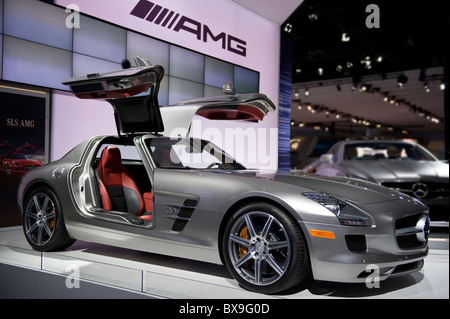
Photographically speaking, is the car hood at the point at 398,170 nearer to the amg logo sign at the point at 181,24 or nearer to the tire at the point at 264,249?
the tire at the point at 264,249

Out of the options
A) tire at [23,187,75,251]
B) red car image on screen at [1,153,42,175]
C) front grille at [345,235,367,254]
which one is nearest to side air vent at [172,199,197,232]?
front grille at [345,235,367,254]

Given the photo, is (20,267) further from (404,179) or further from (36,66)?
(404,179)

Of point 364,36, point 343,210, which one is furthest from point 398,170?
point 364,36

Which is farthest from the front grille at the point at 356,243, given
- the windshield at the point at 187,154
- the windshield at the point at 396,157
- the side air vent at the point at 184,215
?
the windshield at the point at 396,157

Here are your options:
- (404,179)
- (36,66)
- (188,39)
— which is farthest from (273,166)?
(36,66)

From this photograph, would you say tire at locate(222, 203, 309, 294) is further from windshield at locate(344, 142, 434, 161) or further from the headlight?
windshield at locate(344, 142, 434, 161)

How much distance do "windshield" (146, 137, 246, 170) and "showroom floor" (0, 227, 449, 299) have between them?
84cm

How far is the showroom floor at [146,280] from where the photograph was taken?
2.77 m

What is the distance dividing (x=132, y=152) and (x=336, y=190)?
222cm

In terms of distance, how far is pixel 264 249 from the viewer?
9.34 feet

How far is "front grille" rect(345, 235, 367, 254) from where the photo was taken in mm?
2693

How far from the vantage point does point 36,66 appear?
5762mm

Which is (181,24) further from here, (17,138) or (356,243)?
(356,243)

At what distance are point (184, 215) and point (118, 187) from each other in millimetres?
1090
